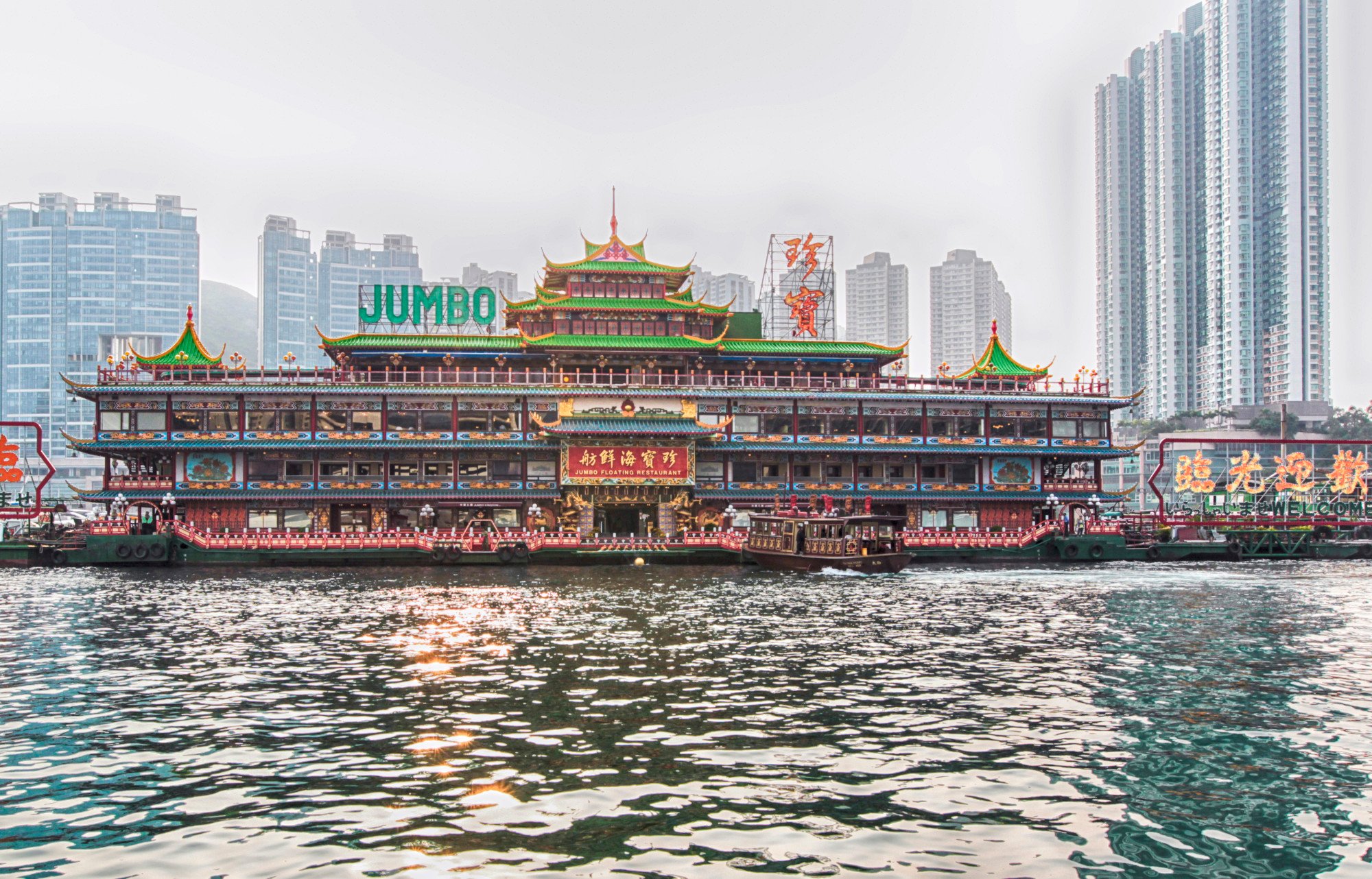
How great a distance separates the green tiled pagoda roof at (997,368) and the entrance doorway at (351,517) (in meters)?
42.0

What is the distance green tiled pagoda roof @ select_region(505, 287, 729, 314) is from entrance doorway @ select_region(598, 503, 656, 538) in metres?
15.0

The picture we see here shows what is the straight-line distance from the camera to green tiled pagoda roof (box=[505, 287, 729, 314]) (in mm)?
79188

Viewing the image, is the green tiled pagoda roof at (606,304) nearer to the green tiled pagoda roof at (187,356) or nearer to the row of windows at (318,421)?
the row of windows at (318,421)

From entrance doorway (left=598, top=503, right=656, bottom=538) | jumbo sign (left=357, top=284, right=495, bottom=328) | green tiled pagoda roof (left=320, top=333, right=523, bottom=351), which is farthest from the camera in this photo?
jumbo sign (left=357, top=284, right=495, bottom=328)

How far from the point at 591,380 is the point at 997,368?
2968cm

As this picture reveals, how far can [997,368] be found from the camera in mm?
82125

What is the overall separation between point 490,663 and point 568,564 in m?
34.5

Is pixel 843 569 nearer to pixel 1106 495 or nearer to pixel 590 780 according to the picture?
pixel 1106 495

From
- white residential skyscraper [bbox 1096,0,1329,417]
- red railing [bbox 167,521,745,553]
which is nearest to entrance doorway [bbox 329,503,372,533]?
red railing [bbox 167,521,745,553]

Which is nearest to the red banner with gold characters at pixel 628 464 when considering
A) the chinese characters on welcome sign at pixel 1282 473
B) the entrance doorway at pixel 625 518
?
the entrance doorway at pixel 625 518

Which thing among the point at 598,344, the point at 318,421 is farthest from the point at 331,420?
the point at 598,344

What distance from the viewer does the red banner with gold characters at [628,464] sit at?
73.0m

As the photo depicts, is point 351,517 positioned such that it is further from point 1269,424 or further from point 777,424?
point 1269,424

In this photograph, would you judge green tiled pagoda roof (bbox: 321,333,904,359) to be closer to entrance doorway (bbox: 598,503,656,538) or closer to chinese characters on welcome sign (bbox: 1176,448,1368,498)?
entrance doorway (bbox: 598,503,656,538)
